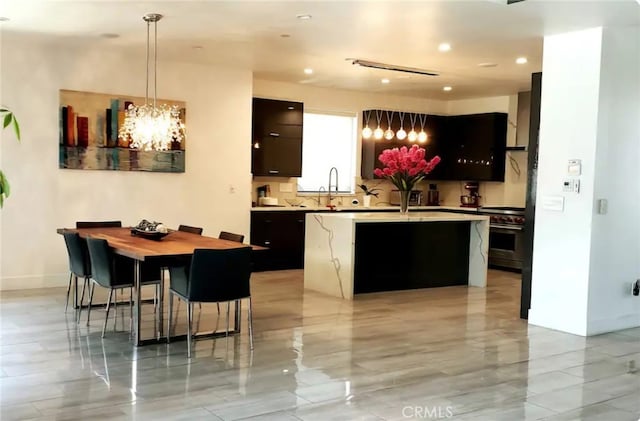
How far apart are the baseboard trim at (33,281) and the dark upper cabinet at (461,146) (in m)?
4.92

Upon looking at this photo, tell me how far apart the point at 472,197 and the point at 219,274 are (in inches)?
268

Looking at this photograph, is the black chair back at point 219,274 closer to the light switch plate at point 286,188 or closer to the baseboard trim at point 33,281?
the baseboard trim at point 33,281

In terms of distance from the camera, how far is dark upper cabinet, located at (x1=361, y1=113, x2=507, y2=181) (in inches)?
390

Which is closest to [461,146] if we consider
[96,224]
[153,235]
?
[96,224]

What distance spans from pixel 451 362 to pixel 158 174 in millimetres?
4547

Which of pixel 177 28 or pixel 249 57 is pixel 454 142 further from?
pixel 177 28

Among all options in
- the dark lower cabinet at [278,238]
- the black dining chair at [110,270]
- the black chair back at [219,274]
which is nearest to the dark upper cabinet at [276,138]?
the dark lower cabinet at [278,238]

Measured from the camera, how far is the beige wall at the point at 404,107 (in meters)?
9.25

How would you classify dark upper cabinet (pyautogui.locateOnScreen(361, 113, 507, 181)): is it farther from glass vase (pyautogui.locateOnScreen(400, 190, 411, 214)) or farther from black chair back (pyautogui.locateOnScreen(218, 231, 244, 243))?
black chair back (pyautogui.locateOnScreen(218, 231, 244, 243))

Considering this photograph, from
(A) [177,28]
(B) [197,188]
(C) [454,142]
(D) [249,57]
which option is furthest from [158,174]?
(C) [454,142]

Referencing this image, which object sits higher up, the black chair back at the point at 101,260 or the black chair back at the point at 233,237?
the black chair back at the point at 233,237

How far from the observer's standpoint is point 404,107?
34.2 ft

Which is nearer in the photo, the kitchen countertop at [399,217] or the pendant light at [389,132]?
the kitchen countertop at [399,217]

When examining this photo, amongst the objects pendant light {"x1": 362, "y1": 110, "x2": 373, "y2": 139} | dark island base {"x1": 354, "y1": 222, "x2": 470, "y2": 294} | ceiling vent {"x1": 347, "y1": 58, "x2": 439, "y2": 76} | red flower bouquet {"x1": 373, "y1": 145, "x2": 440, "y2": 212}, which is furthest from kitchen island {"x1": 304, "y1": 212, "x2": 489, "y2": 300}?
pendant light {"x1": 362, "y1": 110, "x2": 373, "y2": 139}
